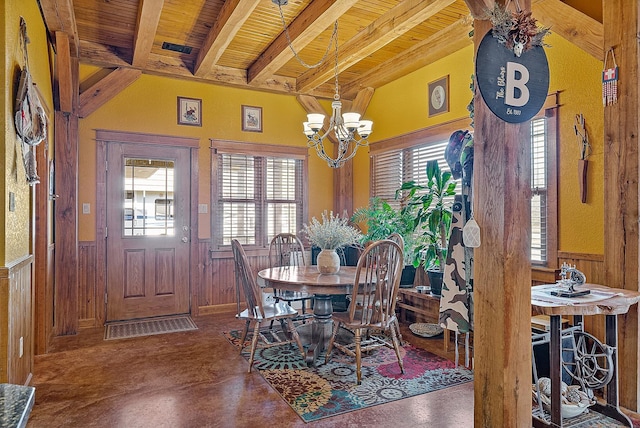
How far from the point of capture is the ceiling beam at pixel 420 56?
153 inches

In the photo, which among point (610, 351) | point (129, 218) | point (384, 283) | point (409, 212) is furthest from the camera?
point (129, 218)

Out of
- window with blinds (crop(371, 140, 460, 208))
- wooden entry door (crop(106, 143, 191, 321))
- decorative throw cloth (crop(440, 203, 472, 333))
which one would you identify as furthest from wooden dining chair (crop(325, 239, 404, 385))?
wooden entry door (crop(106, 143, 191, 321))

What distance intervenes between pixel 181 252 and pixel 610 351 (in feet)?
13.8

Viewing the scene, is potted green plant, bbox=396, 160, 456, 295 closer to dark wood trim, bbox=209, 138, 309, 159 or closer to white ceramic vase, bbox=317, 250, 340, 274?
white ceramic vase, bbox=317, 250, 340, 274

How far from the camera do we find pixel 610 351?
2.39 metres

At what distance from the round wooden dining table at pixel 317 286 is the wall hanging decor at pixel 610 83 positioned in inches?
80.5

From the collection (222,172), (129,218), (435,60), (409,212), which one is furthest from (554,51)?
(129,218)

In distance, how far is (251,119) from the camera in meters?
5.38

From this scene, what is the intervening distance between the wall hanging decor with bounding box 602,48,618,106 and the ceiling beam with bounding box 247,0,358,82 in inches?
69.6

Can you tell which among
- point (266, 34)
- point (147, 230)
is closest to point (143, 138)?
point (147, 230)

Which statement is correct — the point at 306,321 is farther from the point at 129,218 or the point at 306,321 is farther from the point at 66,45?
the point at 66,45

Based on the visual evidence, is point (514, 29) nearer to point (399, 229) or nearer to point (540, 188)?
point (540, 188)

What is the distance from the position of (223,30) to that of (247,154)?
193cm

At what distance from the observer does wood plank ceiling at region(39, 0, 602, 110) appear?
3.27 metres
